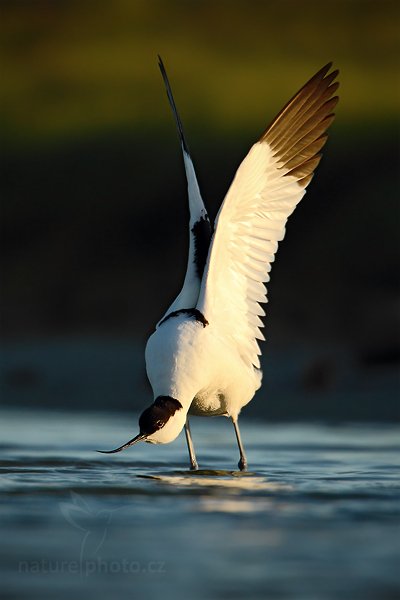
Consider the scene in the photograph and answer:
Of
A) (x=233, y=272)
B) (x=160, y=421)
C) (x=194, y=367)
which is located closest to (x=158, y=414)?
(x=160, y=421)

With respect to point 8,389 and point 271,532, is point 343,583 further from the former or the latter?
point 8,389

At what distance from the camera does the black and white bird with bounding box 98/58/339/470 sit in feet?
30.1

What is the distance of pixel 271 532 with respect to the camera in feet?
22.8

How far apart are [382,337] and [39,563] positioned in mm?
9122

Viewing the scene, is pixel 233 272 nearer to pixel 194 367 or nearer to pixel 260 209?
pixel 260 209

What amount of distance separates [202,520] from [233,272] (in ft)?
8.50

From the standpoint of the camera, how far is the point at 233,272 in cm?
956

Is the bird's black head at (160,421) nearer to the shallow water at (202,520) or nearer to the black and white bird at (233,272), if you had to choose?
the black and white bird at (233,272)

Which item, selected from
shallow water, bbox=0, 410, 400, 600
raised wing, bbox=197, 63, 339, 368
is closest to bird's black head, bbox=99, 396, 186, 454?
shallow water, bbox=0, 410, 400, 600

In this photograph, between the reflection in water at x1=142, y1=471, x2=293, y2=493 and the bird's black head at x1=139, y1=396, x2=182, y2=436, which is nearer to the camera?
the reflection in water at x1=142, y1=471, x2=293, y2=493

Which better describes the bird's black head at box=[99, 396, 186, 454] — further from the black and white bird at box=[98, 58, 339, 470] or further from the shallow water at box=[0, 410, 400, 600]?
the shallow water at box=[0, 410, 400, 600]

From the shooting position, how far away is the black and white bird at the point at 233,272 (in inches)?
361

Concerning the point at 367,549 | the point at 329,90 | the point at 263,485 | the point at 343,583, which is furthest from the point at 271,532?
the point at 329,90

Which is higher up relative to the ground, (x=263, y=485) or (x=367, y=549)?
(x=263, y=485)
